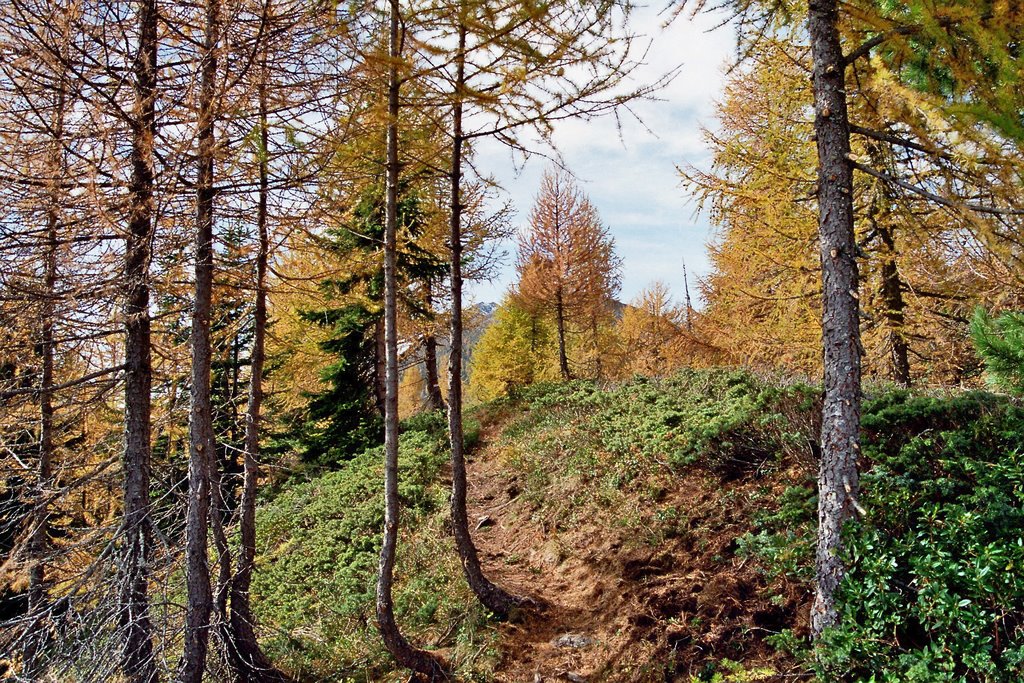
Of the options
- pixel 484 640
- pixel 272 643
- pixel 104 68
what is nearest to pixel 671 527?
pixel 484 640

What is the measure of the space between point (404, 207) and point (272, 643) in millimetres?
9791

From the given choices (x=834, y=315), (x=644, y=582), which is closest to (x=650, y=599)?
(x=644, y=582)

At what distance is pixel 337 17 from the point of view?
4.92 metres

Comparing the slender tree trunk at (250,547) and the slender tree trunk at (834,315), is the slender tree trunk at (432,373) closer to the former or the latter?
the slender tree trunk at (250,547)

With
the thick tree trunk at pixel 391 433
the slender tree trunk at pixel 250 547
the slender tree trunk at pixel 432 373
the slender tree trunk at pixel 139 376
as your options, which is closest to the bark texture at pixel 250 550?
the slender tree trunk at pixel 250 547

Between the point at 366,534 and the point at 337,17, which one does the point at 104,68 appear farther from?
the point at 366,534

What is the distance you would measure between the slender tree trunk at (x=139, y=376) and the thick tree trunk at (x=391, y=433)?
6.34 feet

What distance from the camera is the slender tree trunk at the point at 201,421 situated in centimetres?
461

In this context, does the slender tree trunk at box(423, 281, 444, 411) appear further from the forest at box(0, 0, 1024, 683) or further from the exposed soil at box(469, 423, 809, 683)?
the exposed soil at box(469, 423, 809, 683)

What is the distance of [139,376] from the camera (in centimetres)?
511

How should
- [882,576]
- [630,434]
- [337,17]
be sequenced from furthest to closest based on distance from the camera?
1. [630,434]
2. [337,17]
3. [882,576]

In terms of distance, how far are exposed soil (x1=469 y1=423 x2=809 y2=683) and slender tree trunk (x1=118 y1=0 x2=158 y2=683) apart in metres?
3.30

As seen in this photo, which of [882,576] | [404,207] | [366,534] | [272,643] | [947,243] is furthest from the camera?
[404,207]

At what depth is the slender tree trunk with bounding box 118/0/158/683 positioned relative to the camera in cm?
461
